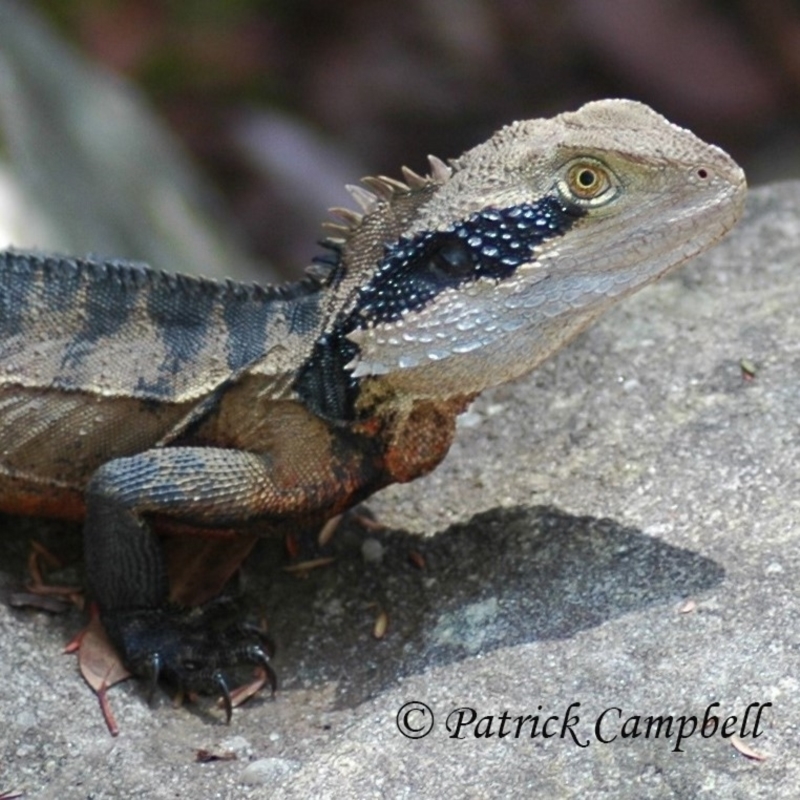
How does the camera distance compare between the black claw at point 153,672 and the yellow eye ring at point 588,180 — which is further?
the black claw at point 153,672

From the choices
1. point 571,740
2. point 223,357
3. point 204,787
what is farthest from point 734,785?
point 223,357

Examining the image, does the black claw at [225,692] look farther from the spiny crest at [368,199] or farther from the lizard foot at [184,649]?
the spiny crest at [368,199]

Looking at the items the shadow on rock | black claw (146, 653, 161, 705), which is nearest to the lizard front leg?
black claw (146, 653, 161, 705)

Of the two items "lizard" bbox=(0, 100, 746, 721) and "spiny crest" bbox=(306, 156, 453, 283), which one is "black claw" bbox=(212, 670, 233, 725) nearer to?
"lizard" bbox=(0, 100, 746, 721)

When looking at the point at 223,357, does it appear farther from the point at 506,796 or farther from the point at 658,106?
the point at 658,106

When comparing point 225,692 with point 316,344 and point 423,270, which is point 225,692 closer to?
point 316,344

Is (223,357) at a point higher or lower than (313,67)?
lower

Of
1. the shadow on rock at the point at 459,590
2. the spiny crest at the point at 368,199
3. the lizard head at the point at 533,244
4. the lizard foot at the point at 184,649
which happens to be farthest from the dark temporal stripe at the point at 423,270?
the lizard foot at the point at 184,649
